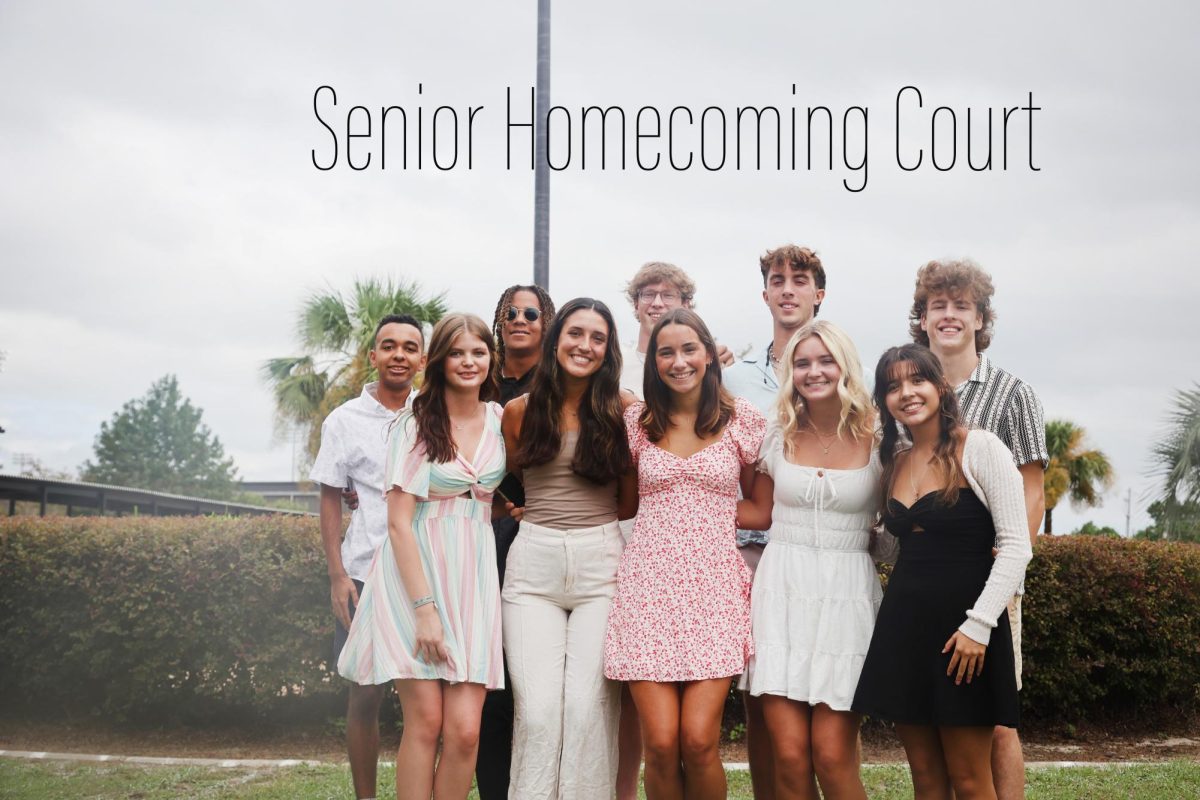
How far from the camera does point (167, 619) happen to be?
8930 millimetres

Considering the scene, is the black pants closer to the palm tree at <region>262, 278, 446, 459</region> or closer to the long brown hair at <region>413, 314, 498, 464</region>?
the long brown hair at <region>413, 314, 498, 464</region>

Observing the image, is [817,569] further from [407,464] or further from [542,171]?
[542,171]

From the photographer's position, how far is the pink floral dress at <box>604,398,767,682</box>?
436 cm

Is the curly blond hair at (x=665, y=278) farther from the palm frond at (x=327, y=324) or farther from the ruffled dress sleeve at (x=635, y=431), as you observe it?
the palm frond at (x=327, y=324)

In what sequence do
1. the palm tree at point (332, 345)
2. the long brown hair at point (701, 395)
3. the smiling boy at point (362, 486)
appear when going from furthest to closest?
the palm tree at point (332, 345)
the smiling boy at point (362, 486)
the long brown hair at point (701, 395)

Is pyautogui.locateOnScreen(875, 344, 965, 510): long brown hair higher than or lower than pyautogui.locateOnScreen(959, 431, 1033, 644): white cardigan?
higher

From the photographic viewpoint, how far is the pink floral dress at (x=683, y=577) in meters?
4.36

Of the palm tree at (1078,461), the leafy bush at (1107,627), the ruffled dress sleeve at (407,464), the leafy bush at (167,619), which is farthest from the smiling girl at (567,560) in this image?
the palm tree at (1078,461)

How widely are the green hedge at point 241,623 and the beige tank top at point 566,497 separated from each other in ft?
15.3

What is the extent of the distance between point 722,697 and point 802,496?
89 cm

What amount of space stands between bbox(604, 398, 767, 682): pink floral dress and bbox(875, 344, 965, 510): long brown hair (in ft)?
1.97

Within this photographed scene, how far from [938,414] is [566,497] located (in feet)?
5.17

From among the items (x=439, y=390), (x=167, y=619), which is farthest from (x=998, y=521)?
(x=167, y=619)

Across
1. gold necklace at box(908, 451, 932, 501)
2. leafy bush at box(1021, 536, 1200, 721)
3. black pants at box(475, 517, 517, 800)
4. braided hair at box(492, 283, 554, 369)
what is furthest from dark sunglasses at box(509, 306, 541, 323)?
leafy bush at box(1021, 536, 1200, 721)
